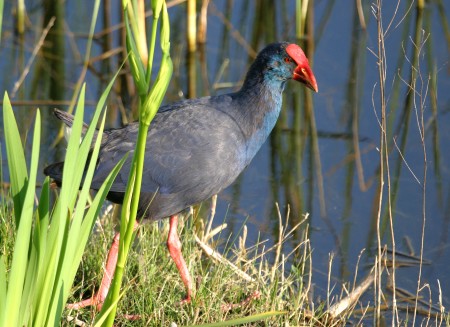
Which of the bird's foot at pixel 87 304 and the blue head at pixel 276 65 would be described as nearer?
the bird's foot at pixel 87 304

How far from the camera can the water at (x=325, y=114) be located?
4.10m

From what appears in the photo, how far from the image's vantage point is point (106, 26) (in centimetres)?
582

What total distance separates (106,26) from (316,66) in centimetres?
151

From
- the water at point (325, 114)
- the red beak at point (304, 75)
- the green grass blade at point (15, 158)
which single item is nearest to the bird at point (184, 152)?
the red beak at point (304, 75)

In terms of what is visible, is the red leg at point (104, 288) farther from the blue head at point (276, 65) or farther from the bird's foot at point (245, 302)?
the blue head at point (276, 65)

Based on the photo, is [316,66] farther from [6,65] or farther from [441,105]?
[6,65]

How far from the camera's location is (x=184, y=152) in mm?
3070

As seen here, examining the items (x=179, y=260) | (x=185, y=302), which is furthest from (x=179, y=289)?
(x=185, y=302)

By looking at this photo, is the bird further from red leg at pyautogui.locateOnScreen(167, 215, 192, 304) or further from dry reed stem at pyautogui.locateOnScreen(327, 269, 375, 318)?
dry reed stem at pyautogui.locateOnScreen(327, 269, 375, 318)

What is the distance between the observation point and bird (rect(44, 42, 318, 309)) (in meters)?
3.04

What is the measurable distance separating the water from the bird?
742 millimetres

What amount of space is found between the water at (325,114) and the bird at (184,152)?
742mm

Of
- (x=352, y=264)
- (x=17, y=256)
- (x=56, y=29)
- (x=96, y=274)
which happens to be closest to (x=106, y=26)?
(x=56, y=29)

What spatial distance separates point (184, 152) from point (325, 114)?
7.18 ft
